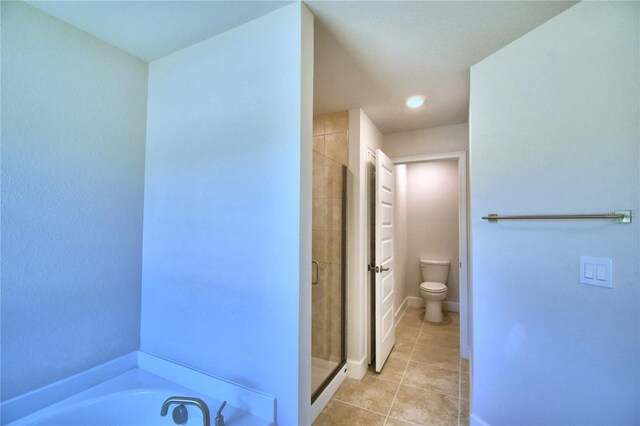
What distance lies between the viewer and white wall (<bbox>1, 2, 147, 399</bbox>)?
130cm

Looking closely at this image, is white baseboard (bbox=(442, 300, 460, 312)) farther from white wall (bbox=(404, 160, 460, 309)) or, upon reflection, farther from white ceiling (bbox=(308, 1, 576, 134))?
white ceiling (bbox=(308, 1, 576, 134))

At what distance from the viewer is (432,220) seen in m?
4.25

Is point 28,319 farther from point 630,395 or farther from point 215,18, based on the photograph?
point 630,395

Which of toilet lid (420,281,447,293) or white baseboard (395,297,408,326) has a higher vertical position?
toilet lid (420,281,447,293)

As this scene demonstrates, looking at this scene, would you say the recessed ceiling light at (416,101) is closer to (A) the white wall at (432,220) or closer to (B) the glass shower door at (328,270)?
(B) the glass shower door at (328,270)

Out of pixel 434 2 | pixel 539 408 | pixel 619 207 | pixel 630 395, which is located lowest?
pixel 539 408

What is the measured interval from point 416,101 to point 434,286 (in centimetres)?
255

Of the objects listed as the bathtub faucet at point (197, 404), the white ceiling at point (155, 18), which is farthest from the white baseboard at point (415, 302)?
the white ceiling at point (155, 18)

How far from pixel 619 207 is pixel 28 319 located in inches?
114

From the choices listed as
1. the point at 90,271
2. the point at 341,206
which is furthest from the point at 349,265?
the point at 90,271

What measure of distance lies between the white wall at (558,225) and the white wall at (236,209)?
1172 mm

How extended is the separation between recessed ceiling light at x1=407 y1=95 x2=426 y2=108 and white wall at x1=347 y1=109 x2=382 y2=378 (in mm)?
441

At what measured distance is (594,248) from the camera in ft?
4.11

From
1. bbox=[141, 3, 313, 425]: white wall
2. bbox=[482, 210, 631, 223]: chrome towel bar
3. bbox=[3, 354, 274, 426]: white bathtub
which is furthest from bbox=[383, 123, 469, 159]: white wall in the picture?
bbox=[3, 354, 274, 426]: white bathtub
